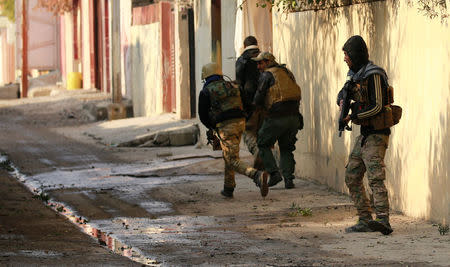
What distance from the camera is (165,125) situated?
21.5 metres

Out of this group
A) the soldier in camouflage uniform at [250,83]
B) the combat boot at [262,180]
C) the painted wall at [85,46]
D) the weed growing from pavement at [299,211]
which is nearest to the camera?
the weed growing from pavement at [299,211]

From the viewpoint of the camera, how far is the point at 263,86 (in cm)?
1252

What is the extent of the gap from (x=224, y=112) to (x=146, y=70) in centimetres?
1402

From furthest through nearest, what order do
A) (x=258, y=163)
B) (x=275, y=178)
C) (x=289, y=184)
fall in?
(x=258, y=163) < (x=289, y=184) < (x=275, y=178)

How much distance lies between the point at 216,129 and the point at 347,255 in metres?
4.21

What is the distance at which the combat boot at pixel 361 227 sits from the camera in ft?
30.5

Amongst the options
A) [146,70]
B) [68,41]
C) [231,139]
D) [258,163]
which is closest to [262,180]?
[231,139]

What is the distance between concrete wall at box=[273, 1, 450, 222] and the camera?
30.9 feet

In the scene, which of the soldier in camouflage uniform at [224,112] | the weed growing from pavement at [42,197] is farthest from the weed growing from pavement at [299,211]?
the weed growing from pavement at [42,197]

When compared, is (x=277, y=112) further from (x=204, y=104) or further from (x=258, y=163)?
(x=204, y=104)

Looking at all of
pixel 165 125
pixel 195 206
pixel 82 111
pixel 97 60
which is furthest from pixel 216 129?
pixel 97 60

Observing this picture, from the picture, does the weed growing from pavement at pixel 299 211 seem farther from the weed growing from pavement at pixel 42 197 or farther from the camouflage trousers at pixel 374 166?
the weed growing from pavement at pixel 42 197

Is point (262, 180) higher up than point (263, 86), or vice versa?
point (263, 86)

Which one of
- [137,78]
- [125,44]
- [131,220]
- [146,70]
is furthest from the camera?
[125,44]
